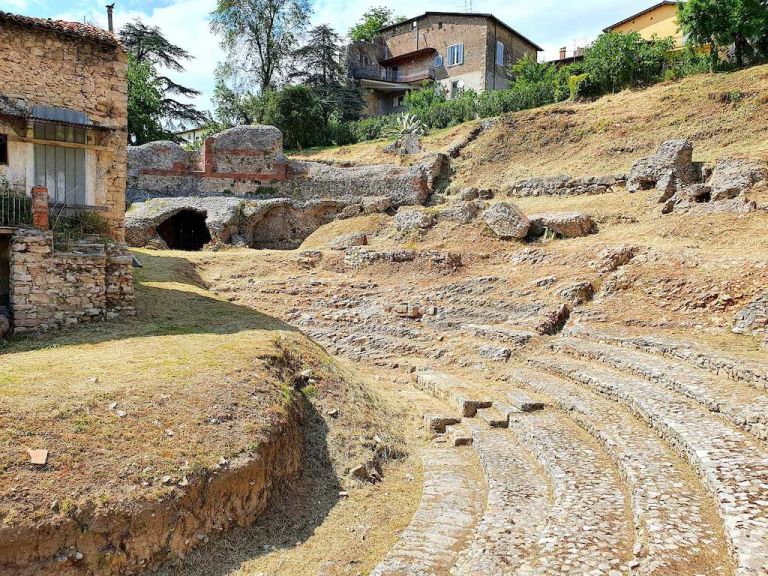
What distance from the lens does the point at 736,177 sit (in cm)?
1759

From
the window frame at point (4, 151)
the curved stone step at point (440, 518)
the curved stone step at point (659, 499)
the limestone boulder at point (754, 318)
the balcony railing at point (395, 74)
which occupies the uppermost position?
the balcony railing at point (395, 74)

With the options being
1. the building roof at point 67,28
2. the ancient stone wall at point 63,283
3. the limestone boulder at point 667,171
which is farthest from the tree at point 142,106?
the limestone boulder at point 667,171

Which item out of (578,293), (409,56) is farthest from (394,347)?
(409,56)

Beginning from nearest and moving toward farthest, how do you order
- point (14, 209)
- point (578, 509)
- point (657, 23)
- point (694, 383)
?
point (578, 509) → point (694, 383) → point (14, 209) → point (657, 23)

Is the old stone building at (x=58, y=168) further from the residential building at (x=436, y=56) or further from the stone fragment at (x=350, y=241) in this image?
the residential building at (x=436, y=56)

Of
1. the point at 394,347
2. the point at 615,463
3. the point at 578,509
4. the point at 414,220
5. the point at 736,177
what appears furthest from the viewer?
the point at 414,220

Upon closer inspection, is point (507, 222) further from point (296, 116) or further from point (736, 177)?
point (296, 116)

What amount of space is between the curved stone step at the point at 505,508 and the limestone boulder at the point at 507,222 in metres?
10.6

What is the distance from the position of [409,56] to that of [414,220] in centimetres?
2780

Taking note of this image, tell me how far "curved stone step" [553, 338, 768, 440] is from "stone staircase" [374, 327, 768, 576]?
2cm

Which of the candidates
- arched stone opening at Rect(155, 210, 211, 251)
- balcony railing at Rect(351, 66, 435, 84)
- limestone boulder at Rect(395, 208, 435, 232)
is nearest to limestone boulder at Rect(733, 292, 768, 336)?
limestone boulder at Rect(395, 208, 435, 232)

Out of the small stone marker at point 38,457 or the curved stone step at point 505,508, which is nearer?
the curved stone step at point 505,508

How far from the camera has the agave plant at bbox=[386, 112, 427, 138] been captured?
3425cm

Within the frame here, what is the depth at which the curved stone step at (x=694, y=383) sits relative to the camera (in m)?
7.99
